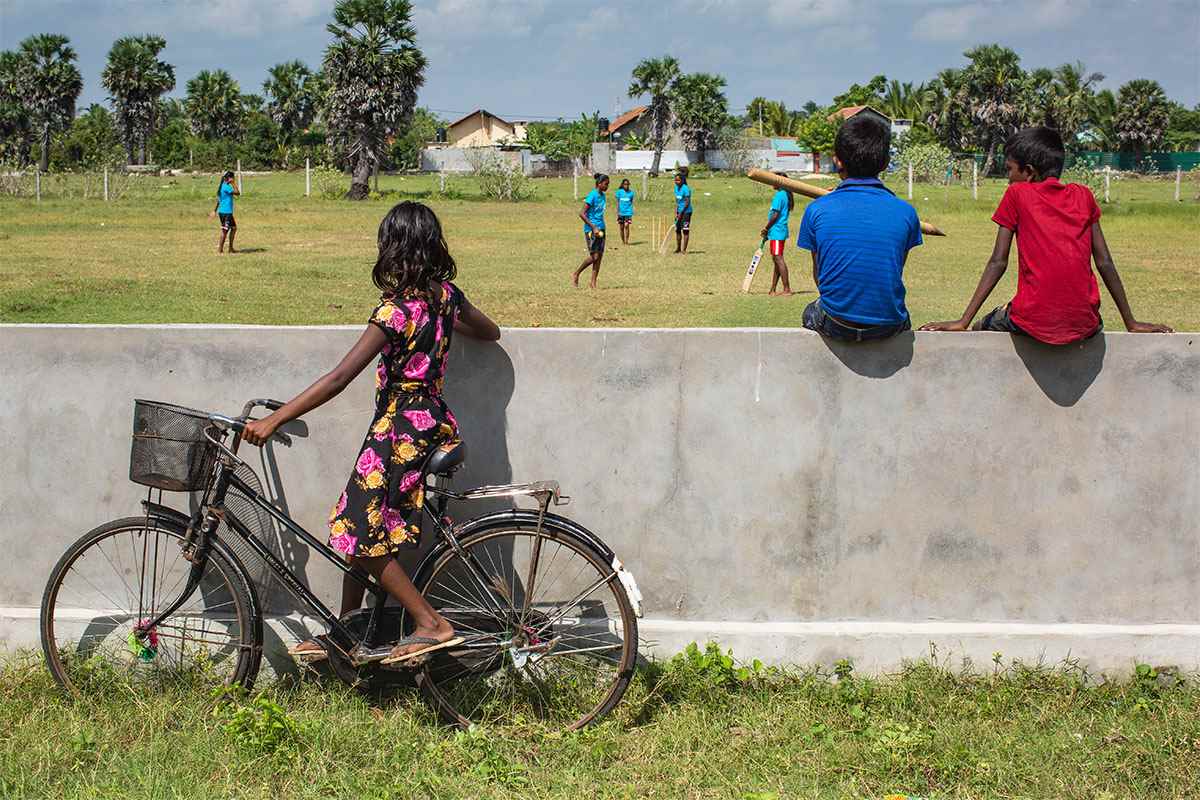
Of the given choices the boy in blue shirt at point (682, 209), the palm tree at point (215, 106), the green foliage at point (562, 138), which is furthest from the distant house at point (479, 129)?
the boy in blue shirt at point (682, 209)

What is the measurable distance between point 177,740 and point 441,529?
3.72ft

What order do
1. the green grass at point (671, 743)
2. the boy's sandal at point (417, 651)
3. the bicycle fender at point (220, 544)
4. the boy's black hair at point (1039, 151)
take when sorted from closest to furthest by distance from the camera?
the green grass at point (671, 743) < the boy's sandal at point (417, 651) < the bicycle fender at point (220, 544) < the boy's black hair at point (1039, 151)

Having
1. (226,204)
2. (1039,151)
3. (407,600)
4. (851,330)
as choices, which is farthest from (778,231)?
(407,600)

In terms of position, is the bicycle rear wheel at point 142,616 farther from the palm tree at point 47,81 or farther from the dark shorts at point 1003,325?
the palm tree at point 47,81

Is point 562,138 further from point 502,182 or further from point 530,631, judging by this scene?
point 530,631

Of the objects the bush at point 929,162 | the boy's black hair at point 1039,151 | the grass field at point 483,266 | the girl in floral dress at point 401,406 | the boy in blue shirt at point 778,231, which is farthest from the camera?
the bush at point 929,162

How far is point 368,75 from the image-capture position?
49.2 meters

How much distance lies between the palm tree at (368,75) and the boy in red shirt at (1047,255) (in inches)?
1797

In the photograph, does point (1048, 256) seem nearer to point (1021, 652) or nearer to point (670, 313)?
point (1021, 652)

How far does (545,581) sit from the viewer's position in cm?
487

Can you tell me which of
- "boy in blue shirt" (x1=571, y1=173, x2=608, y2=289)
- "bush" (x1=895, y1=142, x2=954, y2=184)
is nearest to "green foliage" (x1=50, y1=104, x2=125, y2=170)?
"bush" (x1=895, y1=142, x2=954, y2=184)

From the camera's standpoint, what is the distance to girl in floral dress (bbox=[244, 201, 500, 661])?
4.20 meters

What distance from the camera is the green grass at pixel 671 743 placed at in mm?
3949

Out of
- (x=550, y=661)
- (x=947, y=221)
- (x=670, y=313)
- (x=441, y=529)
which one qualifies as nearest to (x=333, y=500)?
(x=441, y=529)
